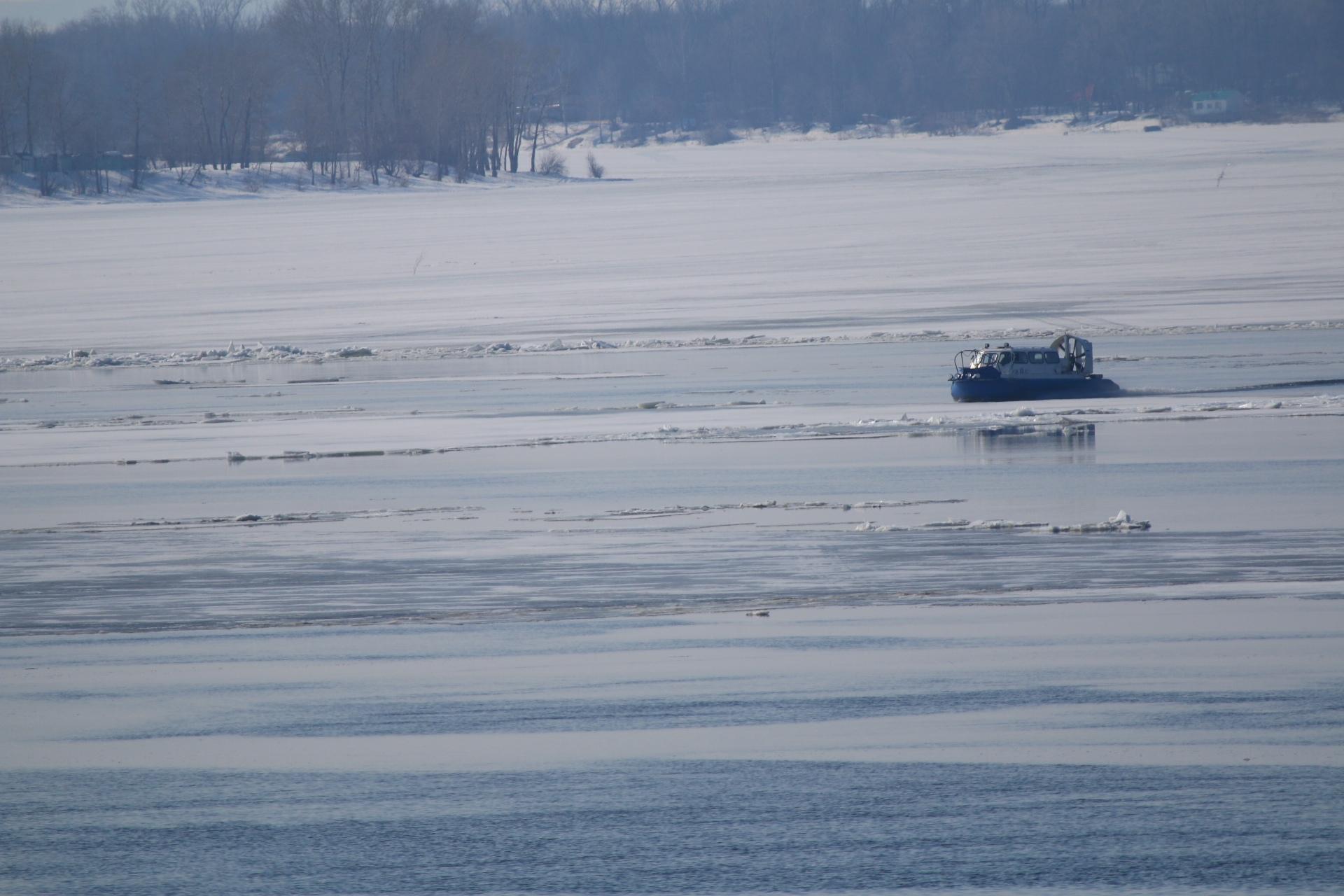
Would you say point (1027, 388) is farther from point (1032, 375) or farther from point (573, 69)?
point (573, 69)

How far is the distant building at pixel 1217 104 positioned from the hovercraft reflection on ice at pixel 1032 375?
10663cm

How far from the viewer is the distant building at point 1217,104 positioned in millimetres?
123438

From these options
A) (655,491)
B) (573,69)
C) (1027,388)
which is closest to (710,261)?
(1027,388)

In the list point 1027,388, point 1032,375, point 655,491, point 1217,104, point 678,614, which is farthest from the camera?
point 1217,104

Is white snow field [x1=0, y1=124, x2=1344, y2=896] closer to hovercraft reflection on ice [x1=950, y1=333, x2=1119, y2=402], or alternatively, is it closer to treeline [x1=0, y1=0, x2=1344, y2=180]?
hovercraft reflection on ice [x1=950, y1=333, x2=1119, y2=402]

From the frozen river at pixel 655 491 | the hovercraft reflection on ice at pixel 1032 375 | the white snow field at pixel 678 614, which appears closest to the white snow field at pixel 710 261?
the white snow field at pixel 678 614

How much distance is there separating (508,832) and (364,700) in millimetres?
1908

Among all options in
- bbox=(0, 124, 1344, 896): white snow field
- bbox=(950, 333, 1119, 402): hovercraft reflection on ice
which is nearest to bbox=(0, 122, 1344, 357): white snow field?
bbox=(0, 124, 1344, 896): white snow field

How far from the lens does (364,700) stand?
732 centimetres

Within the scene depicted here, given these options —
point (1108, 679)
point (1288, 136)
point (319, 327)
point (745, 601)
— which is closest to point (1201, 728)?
point (1108, 679)

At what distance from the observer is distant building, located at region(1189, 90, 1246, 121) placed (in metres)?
123

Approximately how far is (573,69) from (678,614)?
505 ft

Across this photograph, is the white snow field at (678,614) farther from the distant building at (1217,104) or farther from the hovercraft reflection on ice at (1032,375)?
the distant building at (1217,104)

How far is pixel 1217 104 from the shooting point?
424 feet
